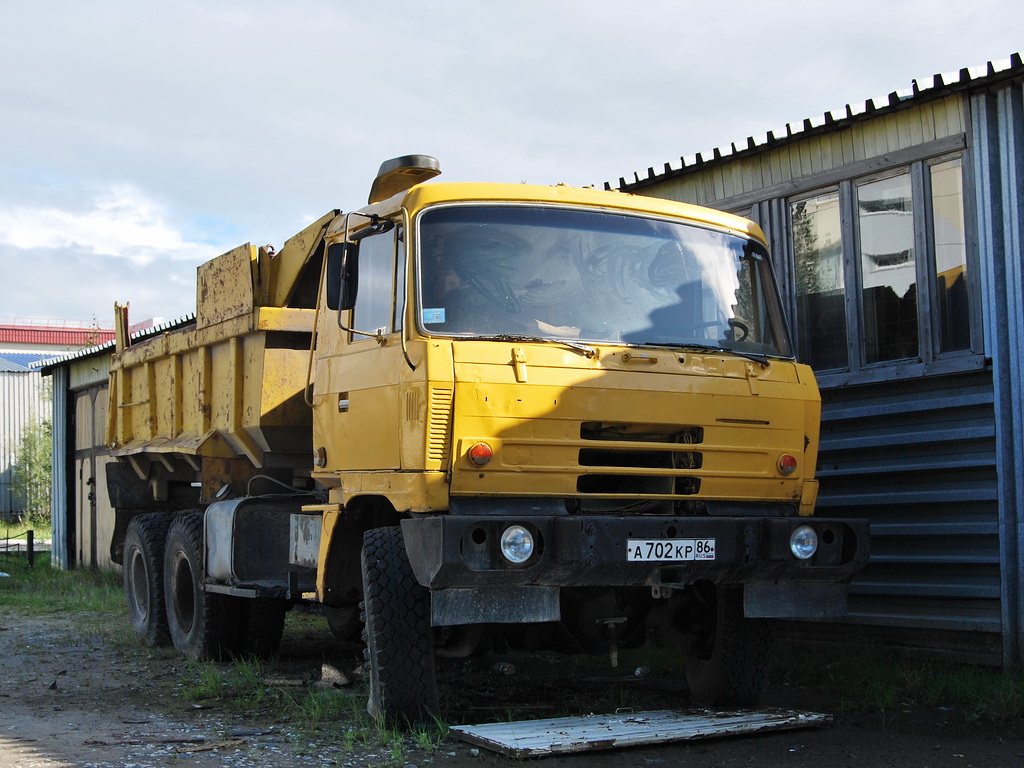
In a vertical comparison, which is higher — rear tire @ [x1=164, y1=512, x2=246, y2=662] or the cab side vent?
the cab side vent

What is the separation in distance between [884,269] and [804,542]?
308cm

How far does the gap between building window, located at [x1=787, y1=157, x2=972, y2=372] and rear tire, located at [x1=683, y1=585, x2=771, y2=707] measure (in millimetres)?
2531

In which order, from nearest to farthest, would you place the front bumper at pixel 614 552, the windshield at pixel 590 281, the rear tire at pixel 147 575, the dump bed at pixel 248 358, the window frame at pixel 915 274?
the front bumper at pixel 614 552 → the windshield at pixel 590 281 → the window frame at pixel 915 274 → the dump bed at pixel 248 358 → the rear tire at pixel 147 575

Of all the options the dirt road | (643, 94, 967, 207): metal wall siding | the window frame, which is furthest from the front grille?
(643, 94, 967, 207): metal wall siding

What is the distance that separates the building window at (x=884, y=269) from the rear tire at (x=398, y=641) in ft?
13.5

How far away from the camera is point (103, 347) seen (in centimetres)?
1761

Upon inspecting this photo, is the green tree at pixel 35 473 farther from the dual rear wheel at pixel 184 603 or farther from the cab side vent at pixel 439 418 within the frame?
the cab side vent at pixel 439 418

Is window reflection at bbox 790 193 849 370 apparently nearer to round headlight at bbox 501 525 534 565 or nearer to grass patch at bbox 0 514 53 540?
round headlight at bbox 501 525 534 565

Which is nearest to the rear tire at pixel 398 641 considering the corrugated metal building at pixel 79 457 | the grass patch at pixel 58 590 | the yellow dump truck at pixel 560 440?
the yellow dump truck at pixel 560 440

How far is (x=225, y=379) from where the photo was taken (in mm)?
8836

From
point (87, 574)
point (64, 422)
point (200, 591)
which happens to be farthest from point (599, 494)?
point (64, 422)

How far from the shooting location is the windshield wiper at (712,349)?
6307mm

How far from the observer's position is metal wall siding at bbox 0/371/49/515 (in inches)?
1348

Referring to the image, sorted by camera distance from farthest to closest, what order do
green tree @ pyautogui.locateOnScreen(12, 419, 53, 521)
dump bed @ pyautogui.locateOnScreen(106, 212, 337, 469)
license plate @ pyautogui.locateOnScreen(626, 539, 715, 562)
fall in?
green tree @ pyautogui.locateOnScreen(12, 419, 53, 521) < dump bed @ pyautogui.locateOnScreen(106, 212, 337, 469) < license plate @ pyautogui.locateOnScreen(626, 539, 715, 562)
